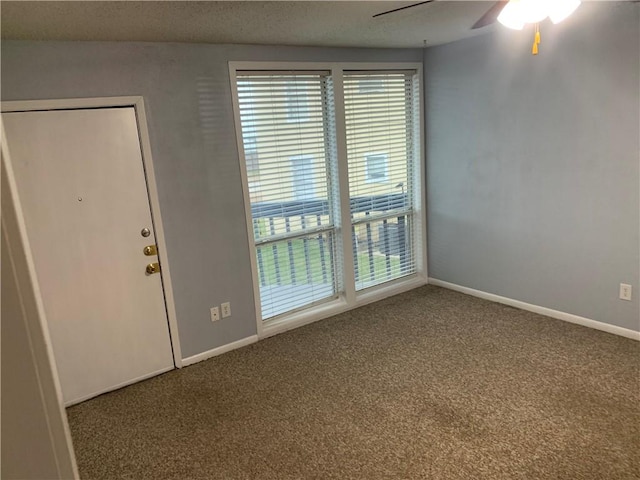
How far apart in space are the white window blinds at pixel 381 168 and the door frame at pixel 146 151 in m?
1.73

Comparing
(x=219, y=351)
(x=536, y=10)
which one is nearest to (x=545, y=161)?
(x=536, y=10)

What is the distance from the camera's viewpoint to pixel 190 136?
3.20 metres

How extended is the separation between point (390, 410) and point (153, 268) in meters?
1.82

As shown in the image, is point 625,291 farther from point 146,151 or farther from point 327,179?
point 146,151

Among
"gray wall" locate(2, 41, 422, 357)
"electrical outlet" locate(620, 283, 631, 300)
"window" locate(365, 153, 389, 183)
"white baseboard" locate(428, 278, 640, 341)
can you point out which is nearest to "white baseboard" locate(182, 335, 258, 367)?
"gray wall" locate(2, 41, 422, 357)

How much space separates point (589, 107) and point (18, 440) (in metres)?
3.69

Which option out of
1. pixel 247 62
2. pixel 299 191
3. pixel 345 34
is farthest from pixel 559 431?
pixel 247 62

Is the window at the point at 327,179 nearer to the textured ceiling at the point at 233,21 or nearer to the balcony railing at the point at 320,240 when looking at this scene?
the balcony railing at the point at 320,240

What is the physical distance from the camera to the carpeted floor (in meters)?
2.27

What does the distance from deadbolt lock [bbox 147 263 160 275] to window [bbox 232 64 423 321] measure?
0.75 meters

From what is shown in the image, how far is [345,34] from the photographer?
3219 mm

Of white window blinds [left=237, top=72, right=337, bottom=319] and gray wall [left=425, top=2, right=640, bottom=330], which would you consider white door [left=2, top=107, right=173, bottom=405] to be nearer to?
white window blinds [left=237, top=72, right=337, bottom=319]

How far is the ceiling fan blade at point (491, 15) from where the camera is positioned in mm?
2471

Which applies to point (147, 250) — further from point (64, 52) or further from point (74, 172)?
point (64, 52)
